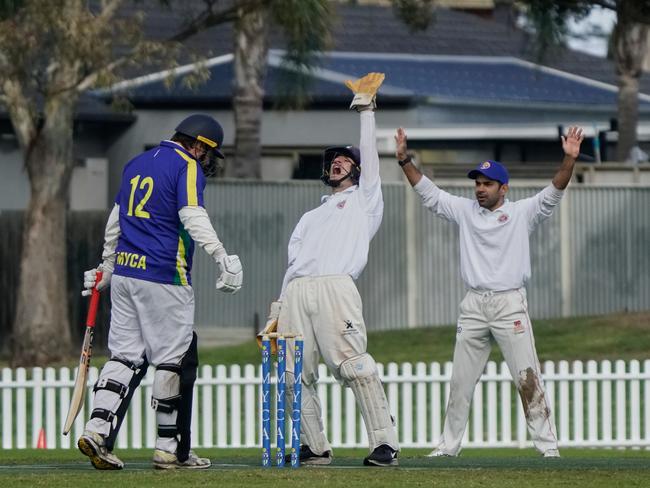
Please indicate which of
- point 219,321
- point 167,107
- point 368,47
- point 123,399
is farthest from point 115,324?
point 368,47

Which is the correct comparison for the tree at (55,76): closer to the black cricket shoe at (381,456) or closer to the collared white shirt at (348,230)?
the collared white shirt at (348,230)

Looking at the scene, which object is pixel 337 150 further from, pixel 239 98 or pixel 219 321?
pixel 239 98

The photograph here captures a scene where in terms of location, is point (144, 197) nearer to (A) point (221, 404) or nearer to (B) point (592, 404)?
(A) point (221, 404)

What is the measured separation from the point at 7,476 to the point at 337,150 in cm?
269

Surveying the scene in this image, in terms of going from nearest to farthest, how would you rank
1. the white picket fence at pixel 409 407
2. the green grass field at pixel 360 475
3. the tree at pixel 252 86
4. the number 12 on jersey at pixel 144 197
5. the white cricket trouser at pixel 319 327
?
the green grass field at pixel 360 475, the number 12 on jersey at pixel 144 197, the white cricket trouser at pixel 319 327, the white picket fence at pixel 409 407, the tree at pixel 252 86

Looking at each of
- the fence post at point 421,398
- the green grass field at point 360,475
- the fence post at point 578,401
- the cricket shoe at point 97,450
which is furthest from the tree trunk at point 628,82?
the cricket shoe at point 97,450

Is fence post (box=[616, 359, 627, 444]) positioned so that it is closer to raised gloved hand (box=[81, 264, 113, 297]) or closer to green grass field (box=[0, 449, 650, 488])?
green grass field (box=[0, 449, 650, 488])

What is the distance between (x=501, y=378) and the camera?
16016 millimetres

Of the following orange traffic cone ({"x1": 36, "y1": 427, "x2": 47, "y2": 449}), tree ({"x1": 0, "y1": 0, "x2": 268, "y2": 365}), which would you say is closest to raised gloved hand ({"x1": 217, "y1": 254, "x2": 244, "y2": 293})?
orange traffic cone ({"x1": 36, "y1": 427, "x2": 47, "y2": 449})

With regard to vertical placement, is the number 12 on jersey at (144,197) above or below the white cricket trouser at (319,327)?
above

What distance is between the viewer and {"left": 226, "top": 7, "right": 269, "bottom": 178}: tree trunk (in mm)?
27938

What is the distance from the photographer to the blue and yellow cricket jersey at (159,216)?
9.84 m

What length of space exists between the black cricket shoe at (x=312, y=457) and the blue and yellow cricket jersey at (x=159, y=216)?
1.23 m

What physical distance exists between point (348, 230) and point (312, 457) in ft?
4.36
